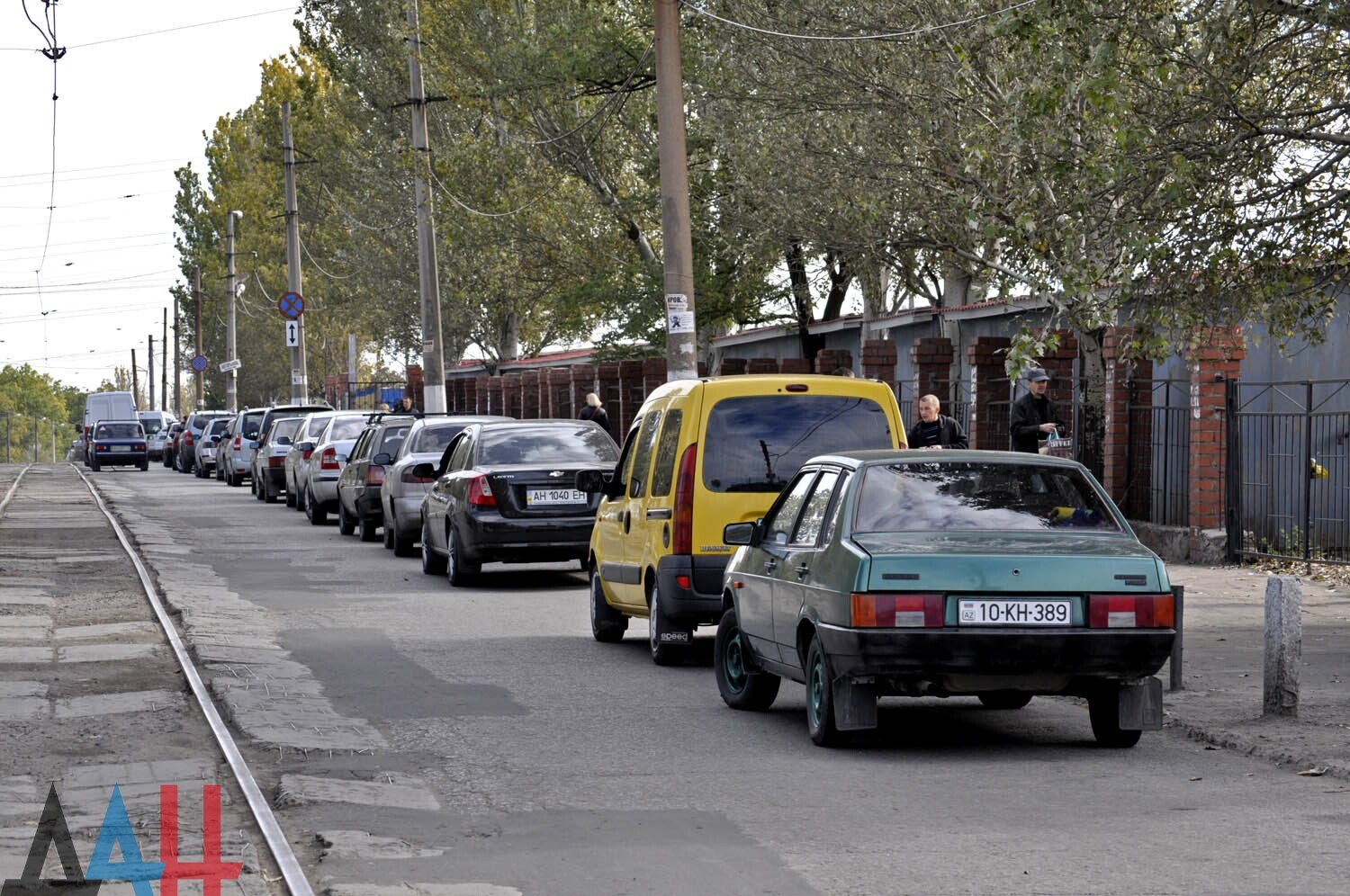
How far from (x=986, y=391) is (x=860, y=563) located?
49.9ft

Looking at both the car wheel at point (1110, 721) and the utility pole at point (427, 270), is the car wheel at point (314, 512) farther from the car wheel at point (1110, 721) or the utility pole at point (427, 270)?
the car wheel at point (1110, 721)

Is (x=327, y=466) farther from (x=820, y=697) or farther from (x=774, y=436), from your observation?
(x=820, y=697)

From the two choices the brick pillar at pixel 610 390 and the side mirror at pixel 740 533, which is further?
the brick pillar at pixel 610 390

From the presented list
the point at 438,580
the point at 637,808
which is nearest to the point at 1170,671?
the point at 637,808

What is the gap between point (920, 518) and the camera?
Result: 30.5 feet

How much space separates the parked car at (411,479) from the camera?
2252 cm

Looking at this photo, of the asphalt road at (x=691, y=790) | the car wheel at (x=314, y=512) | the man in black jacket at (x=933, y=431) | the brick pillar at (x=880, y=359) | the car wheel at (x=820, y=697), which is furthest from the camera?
the car wheel at (x=314, y=512)

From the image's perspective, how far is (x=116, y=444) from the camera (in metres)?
62.2

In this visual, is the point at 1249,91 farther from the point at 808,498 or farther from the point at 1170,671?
the point at 808,498

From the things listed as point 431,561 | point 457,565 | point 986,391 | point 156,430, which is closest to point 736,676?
point 457,565

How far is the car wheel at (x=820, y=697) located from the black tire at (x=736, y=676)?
0.95 meters

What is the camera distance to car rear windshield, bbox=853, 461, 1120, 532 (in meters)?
9.32

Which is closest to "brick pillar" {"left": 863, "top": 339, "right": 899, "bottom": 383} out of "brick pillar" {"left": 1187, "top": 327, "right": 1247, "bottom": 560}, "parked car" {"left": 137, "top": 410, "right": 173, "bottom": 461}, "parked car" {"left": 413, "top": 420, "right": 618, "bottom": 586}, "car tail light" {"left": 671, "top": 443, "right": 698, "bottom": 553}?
"brick pillar" {"left": 1187, "top": 327, "right": 1247, "bottom": 560}
